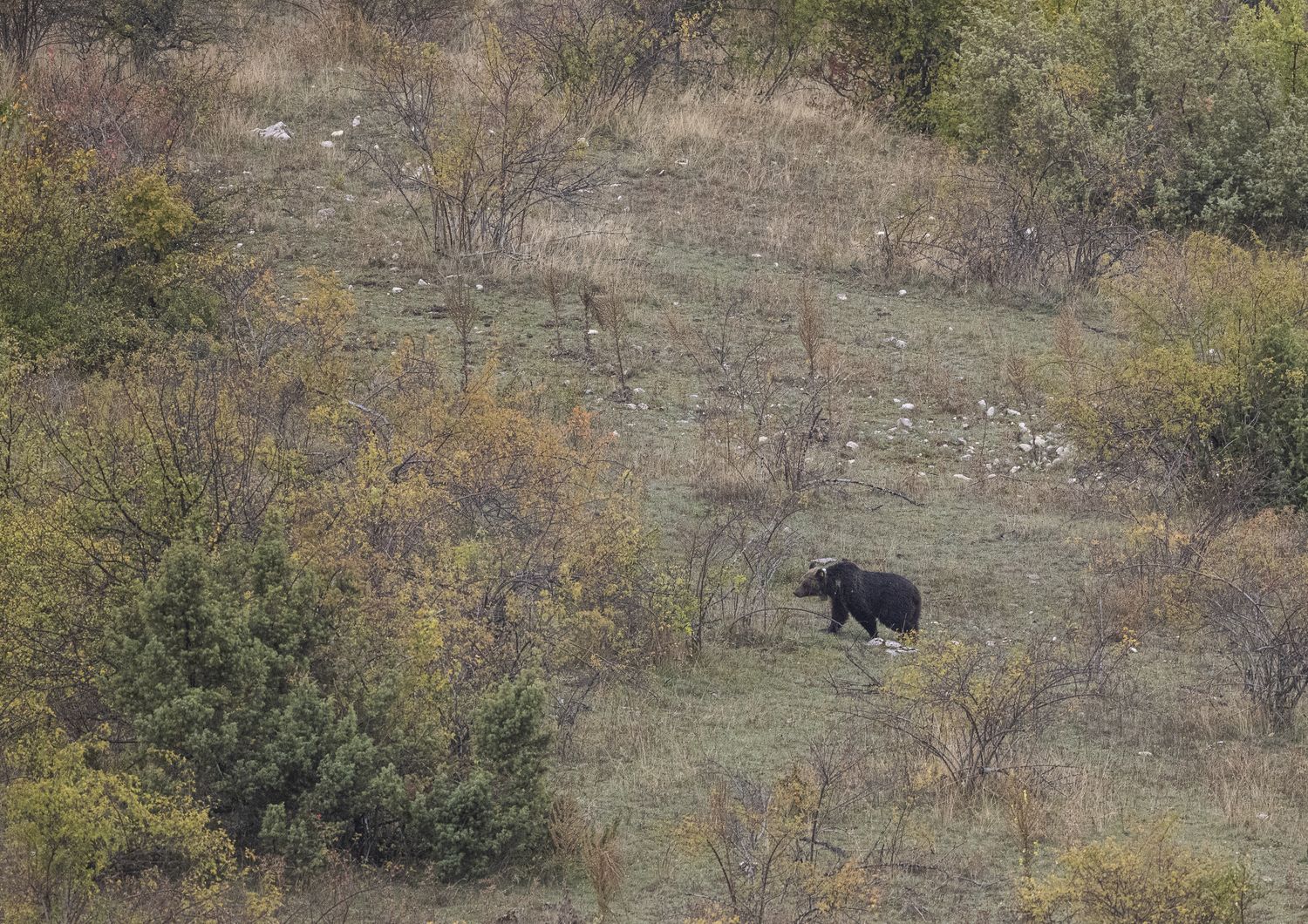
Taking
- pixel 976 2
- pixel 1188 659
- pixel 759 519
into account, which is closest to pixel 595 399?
pixel 759 519

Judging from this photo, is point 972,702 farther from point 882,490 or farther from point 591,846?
point 882,490

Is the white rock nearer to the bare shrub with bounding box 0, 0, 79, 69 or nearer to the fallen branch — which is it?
the bare shrub with bounding box 0, 0, 79, 69

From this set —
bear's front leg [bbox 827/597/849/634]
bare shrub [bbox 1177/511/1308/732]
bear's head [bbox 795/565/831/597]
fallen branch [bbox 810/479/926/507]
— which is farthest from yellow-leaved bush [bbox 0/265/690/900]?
bare shrub [bbox 1177/511/1308/732]

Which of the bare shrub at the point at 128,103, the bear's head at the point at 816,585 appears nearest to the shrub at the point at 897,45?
the bare shrub at the point at 128,103

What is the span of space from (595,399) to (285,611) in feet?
28.7

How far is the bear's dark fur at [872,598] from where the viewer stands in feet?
44.4

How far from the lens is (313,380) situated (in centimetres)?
1530

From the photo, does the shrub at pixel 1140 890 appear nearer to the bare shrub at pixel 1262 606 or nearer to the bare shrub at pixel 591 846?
the bare shrub at pixel 591 846

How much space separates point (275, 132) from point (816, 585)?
509 inches

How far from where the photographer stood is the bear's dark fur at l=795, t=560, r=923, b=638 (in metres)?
13.5

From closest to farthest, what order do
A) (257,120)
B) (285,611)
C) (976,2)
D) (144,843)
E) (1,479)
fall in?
1. (144,843)
2. (285,611)
3. (1,479)
4. (257,120)
5. (976,2)

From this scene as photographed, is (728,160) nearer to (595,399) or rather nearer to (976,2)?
(976,2)

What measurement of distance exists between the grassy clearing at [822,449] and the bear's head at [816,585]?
27 cm

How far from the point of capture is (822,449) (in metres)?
17.7
